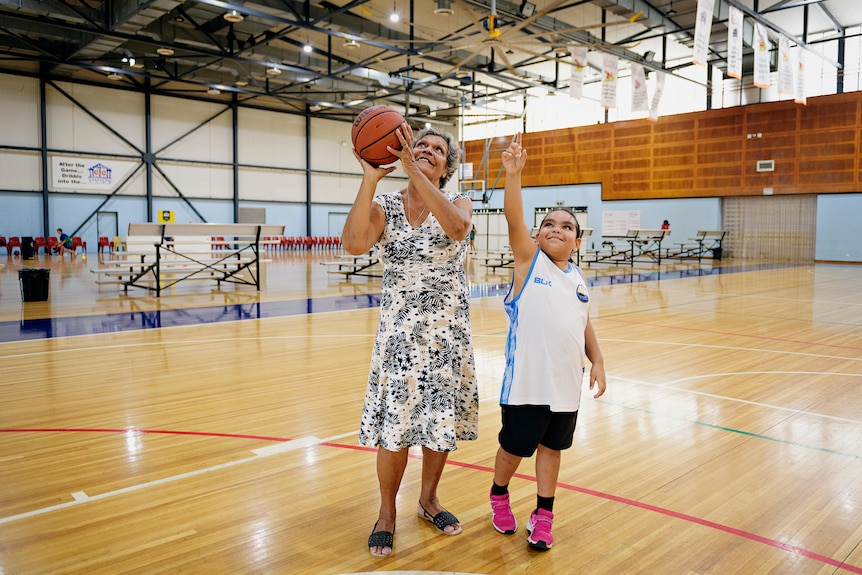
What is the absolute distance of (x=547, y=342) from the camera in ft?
6.91

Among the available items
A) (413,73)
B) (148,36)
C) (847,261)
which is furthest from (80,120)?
(847,261)

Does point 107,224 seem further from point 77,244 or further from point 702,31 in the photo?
point 702,31

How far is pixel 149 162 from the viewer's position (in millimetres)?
23000

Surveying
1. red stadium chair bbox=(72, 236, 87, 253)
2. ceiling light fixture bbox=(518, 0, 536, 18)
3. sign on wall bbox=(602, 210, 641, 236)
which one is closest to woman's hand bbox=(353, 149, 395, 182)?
ceiling light fixture bbox=(518, 0, 536, 18)

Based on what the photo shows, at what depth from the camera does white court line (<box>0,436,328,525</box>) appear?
7.70ft

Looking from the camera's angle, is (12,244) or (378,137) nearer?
(378,137)

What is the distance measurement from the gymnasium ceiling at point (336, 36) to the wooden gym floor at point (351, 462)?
287 inches

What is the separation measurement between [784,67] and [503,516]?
14.6 metres

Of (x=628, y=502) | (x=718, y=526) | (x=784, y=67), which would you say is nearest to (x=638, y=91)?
(x=784, y=67)

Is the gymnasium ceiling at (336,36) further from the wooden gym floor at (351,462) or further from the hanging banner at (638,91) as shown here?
the wooden gym floor at (351,462)

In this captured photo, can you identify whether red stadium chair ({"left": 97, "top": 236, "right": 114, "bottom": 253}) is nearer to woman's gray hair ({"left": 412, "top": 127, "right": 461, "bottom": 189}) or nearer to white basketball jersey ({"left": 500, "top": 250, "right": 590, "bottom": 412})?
woman's gray hair ({"left": 412, "top": 127, "right": 461, "bottom": 189})

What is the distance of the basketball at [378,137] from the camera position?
2055 mm

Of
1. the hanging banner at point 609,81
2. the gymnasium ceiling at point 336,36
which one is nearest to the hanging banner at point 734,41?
the gymnasium ceiling at point 336,36

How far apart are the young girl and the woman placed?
178 mm
